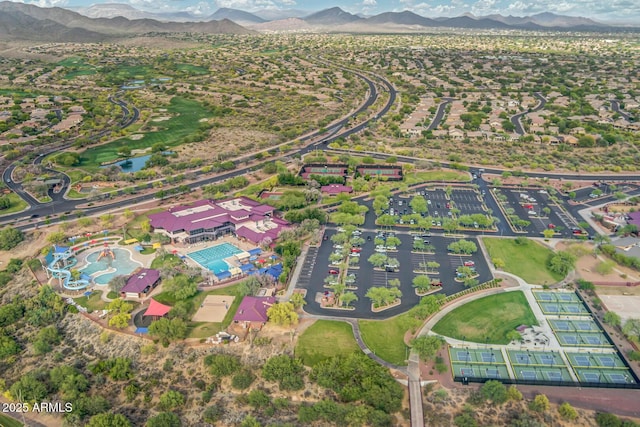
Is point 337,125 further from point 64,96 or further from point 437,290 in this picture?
point 64,96

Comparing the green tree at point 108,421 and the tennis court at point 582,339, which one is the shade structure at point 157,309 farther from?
the tennis court at point 582,339

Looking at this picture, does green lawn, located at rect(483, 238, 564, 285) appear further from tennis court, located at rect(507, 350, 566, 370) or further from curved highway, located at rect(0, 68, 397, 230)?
curved highway, located at rect(0, 68, 397, 230)

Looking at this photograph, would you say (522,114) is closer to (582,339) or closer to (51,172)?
(582,339)

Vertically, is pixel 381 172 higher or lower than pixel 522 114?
lower

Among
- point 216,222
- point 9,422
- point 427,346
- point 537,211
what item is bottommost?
point 9,422

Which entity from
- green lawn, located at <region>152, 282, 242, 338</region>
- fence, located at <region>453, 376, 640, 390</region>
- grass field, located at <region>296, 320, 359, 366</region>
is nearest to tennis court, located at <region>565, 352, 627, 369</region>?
fence, located at <region>453, 376, 640, 390</region>

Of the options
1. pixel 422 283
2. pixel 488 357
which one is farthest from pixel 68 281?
pixel 488 357

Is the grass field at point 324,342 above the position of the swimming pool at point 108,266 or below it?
above

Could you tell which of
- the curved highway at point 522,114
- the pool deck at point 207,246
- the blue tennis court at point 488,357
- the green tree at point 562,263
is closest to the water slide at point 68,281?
the pool deck at point 207,246
